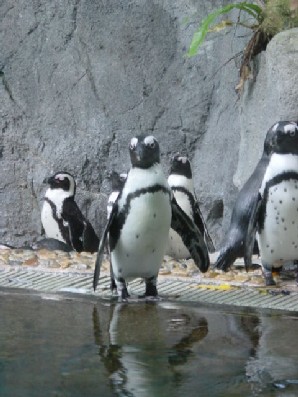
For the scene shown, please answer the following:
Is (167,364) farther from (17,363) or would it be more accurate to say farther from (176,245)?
(176,245)

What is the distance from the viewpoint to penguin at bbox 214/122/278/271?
5.52 meters

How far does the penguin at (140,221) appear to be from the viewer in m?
4.99

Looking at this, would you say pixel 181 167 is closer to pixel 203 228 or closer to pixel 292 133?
pixel 203 228

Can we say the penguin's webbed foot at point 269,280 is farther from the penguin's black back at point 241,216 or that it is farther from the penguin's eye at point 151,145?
the penguin's eye at point 151,145

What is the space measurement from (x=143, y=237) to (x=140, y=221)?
94 mm

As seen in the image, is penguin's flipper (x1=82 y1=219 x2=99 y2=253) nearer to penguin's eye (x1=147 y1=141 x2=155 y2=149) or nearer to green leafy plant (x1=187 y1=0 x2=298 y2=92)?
green leafy plant (x1=187 y1=0 x2=298 y2=92)

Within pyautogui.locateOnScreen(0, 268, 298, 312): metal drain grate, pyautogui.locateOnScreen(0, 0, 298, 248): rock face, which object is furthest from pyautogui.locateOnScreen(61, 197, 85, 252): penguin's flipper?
pyautogui.locateOnScreen(0, 268, 298, 312): metal drain grate

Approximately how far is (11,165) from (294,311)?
19.5ft

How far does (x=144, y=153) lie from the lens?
4980mm

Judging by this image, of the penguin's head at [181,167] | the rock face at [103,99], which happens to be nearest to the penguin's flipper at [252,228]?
the penguin's head at [181,167]

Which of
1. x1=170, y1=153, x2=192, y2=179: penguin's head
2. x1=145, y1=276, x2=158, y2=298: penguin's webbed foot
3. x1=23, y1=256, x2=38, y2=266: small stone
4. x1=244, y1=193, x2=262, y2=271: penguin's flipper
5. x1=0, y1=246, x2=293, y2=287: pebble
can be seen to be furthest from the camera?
x1=170, y1=153, x2=192, y2=179: penguin's head

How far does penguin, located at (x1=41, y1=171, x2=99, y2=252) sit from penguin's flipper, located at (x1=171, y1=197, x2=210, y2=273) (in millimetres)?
3743

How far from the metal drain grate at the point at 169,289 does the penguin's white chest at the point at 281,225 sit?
1.03 feet

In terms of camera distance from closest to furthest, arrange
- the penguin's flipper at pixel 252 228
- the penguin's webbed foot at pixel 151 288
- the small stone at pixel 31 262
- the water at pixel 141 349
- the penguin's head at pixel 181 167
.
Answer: the water at pixel 141 349
the penguin's webbed foot at pixel 151 288
the penguin's flipper at pixel 252 228
the small stone at pixel 31 262
the penguin's head at pixel 181 167
